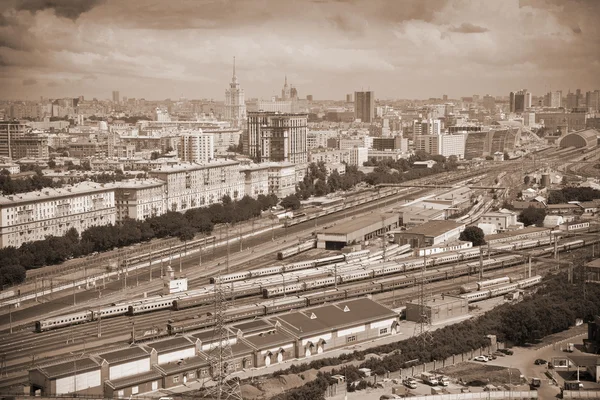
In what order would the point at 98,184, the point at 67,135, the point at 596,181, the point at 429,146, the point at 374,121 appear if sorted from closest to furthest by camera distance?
the point at 98,184, the point at 596,181, the point at 67,135, the point at 429,146, the point at 374,121

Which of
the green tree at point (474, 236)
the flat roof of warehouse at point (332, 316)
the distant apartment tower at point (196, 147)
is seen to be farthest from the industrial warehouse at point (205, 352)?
the distant apartment tower at point (196, 147)

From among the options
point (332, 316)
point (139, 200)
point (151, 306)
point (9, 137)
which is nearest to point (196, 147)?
point (9, 137)

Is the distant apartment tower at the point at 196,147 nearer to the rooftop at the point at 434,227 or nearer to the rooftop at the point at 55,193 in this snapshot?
the rooftop at the point at 55,193

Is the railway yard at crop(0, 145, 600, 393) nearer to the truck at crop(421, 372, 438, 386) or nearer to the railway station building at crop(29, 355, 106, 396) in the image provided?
the railway station building at crop(29, 355, 106, 396)

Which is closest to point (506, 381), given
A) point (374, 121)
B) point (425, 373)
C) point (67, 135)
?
point (425, 373)

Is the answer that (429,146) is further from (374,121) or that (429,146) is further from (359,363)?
(359,363)

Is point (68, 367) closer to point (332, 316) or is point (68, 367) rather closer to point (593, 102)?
point (332, 316)
